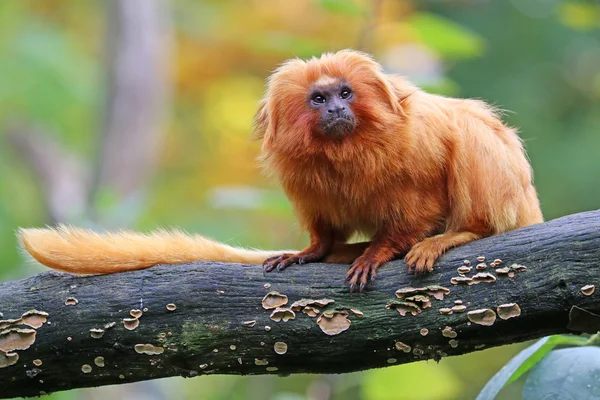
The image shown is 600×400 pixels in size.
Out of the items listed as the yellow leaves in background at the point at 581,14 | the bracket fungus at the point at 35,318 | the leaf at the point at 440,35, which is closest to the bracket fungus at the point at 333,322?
the bracket fungus at the point at 35,318

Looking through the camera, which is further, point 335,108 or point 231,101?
point 231,101

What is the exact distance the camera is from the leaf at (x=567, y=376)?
8.83ft

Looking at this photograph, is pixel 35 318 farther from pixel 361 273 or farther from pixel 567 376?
pixel 567 376

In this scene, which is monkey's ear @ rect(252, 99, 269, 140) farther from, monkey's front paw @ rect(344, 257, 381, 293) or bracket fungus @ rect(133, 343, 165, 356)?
bracket fungus @ rect(133, 343, 165, 356)

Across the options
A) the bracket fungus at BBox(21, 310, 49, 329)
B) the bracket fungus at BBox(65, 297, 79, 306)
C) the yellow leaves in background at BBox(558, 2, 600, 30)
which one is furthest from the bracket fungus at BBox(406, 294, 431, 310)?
the yellow leaves in background at BBox(558, 2, 600, 30)

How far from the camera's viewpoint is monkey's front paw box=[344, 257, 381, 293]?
2.96 metres

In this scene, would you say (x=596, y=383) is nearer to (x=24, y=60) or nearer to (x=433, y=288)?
(x=433, y=288)

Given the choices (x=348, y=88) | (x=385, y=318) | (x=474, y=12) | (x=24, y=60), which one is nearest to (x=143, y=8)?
(x=24, y=60)

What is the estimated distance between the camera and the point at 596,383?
268 centimetres

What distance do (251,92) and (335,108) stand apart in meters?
6.25

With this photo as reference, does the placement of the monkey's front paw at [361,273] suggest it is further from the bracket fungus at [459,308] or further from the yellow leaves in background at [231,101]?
the yellow leaves in background at [231,101]

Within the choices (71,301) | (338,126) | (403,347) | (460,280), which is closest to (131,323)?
(71,301)

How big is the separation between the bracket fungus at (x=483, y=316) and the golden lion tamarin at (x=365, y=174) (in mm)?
402

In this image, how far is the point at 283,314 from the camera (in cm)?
295
